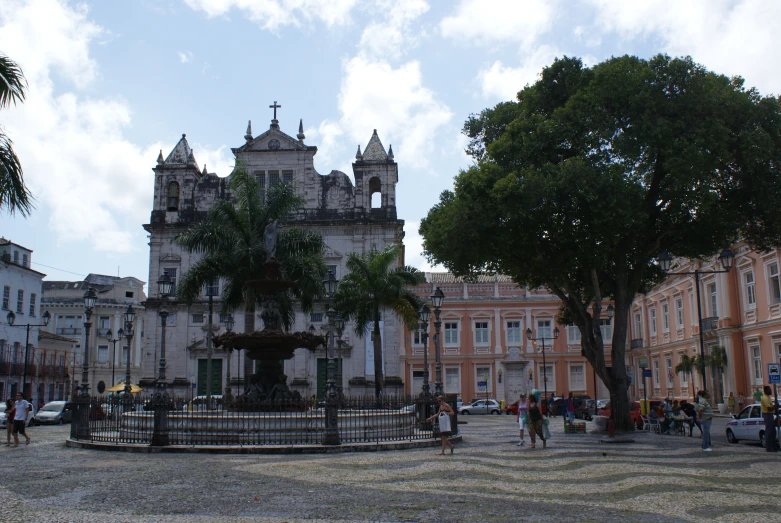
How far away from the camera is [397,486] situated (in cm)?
1098

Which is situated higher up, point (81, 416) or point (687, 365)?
point (687, 365)

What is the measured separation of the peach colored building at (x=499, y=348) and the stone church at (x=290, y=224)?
6.25 metres

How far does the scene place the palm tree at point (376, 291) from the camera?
32.6m

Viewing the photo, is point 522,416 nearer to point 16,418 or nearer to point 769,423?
point 769,423

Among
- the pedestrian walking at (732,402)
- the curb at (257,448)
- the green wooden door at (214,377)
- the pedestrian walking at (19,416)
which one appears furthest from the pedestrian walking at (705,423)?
the green wooden door at (214,377)

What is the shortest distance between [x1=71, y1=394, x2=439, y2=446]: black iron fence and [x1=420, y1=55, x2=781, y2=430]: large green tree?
5989 mm

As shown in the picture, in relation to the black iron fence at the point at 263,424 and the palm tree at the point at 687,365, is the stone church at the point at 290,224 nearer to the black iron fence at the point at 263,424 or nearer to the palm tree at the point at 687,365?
the palm tree at the point at 687,365

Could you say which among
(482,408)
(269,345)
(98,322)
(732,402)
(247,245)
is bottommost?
(482,408)

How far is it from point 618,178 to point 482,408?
26467 millimetres

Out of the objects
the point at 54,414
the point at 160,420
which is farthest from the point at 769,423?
the point at 54,414

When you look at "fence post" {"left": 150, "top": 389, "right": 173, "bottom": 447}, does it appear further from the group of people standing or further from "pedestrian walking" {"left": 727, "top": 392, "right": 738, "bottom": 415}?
"pedestrian walking" {"left": 727, "top": 392, "right": 738, "bottom": 415}

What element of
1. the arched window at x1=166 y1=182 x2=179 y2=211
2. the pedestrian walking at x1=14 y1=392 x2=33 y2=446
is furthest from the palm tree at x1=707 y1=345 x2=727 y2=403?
the arched window at x1=166 y1=182 x2=179 y2=211

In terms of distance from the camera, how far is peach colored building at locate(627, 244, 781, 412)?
31.6 meters

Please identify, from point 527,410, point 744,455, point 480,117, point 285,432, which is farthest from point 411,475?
point 480,117
